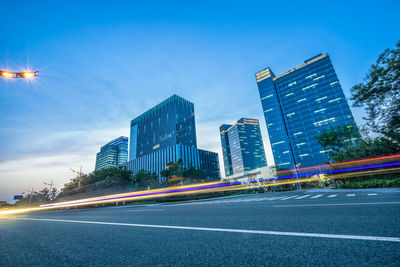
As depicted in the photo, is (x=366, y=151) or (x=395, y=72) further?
(x=366, y=151)

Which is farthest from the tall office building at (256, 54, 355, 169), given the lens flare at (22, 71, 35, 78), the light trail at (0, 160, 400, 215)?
the lens flare at (22, 71, 35, 78)

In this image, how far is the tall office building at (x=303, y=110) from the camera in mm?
110544

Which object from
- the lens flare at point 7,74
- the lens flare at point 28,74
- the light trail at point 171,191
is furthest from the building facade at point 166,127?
the lens flare at point 7,74

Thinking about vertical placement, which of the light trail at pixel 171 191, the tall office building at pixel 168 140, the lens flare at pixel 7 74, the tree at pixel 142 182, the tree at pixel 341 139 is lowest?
the light trail at pixel 171 191

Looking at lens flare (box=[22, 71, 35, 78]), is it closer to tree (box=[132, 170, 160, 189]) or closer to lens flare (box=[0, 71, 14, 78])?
lens flare (box=[0, 71, 14, 78])

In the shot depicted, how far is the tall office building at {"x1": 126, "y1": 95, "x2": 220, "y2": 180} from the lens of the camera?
102000 mm

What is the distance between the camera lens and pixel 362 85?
15289 mm

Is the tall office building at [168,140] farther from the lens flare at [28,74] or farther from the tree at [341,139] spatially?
the lens flare at [28,74]

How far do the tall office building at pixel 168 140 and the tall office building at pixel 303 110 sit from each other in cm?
5612

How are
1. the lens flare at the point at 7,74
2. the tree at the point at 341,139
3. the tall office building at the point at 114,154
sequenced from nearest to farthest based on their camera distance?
1. the lens flare at the point at 7,74
2. the tree at the point at 341,139
3. the tall office building at the point at 114,154

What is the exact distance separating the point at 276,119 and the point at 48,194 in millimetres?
146898

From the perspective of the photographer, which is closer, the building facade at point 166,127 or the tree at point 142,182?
the tree at point 142,182

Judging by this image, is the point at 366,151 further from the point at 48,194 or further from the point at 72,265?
the point at 48,194

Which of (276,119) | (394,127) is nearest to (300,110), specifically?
(276,119)
